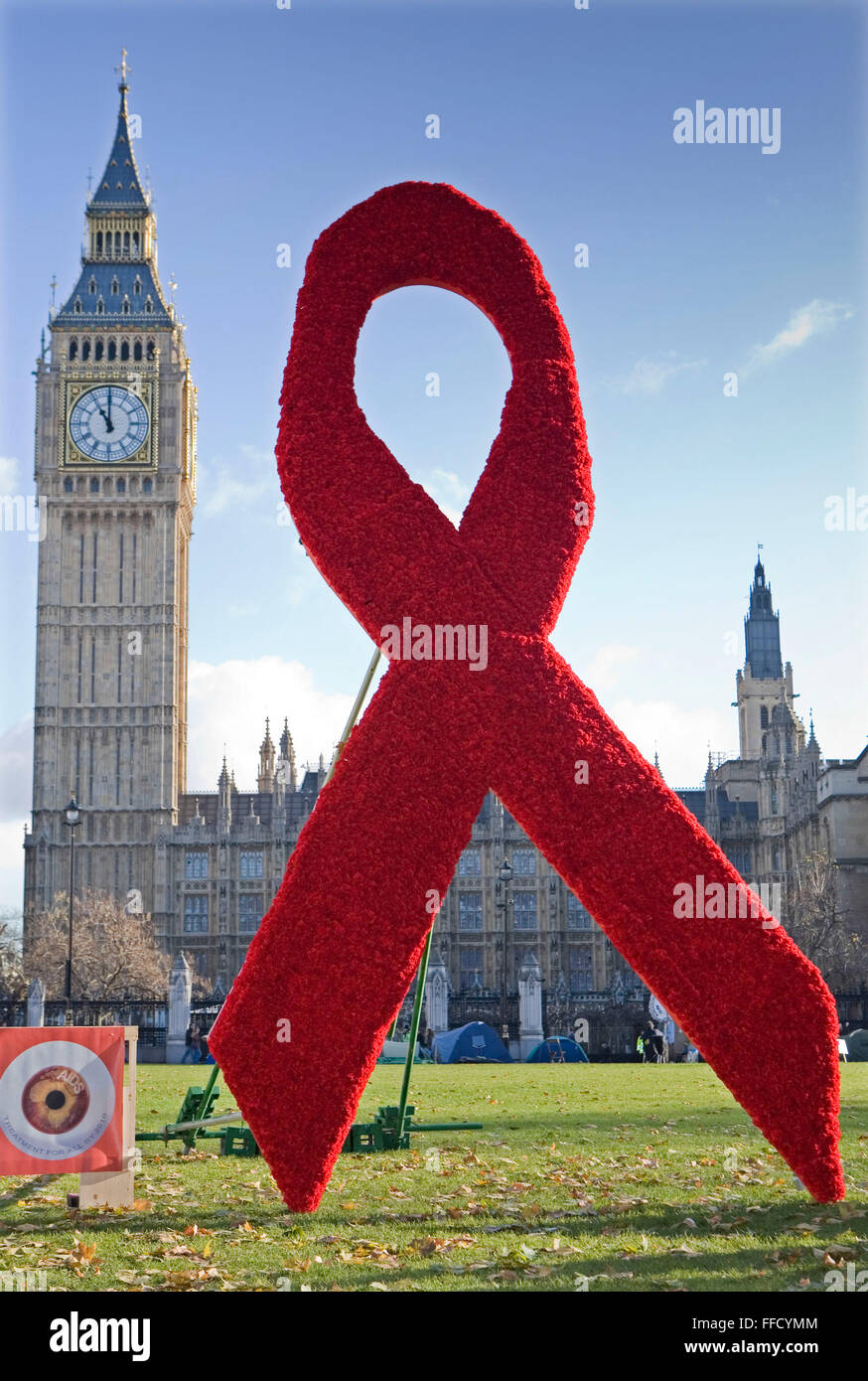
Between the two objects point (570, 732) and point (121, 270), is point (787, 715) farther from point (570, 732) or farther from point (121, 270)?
point (570, 732)

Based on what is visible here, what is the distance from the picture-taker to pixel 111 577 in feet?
238

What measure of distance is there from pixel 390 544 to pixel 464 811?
2.05m

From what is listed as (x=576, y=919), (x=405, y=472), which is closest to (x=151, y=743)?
(x=576, y=919)

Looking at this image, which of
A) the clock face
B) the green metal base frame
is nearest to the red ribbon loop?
the green metal base frame

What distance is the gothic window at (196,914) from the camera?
67.9m

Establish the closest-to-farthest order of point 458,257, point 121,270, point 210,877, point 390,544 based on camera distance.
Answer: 1. point 390,544
2. point 458,257
3. point 210,877
4. point 121,270

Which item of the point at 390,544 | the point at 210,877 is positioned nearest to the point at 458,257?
the point at 390,544

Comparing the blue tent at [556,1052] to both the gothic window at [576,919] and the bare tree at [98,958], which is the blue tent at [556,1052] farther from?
the gothic window at [576,919]

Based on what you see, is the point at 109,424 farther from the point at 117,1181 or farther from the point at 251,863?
the point at 117,1181

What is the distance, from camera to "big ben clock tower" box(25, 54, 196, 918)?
230 ft

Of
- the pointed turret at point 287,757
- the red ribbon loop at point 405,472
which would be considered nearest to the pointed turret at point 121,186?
the pointed turret at point 287,757

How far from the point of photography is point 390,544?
400 inches

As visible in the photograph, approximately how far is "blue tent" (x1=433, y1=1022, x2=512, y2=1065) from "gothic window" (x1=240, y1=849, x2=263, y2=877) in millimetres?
35781

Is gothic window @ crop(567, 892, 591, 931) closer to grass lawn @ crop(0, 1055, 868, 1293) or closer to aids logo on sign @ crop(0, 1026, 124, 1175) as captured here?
grass lawn @ crop(0, 1055, 868, 1293)
